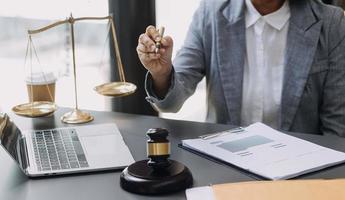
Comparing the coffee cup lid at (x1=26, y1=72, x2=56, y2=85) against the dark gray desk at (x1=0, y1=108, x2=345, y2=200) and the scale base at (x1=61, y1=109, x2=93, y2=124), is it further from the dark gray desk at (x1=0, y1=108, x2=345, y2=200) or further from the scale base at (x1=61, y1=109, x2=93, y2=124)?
the dark gray desk at (x1=0, y1=108, x2=345, y2=200)

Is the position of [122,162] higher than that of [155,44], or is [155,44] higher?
[155,44]

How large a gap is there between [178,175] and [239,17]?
0.74 metres

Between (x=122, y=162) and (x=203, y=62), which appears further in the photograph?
(x=203, y=62)

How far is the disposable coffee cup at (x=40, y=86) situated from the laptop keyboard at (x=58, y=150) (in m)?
0.20

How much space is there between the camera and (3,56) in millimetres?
1961

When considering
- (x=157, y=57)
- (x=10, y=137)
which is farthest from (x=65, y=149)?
(x=157, y=57)

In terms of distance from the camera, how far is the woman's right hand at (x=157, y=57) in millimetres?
1214

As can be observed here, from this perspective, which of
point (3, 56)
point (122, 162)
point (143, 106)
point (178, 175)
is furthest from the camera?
point (143, 106)

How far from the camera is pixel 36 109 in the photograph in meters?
1.33

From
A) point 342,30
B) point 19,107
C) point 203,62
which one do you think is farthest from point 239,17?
point 19,107

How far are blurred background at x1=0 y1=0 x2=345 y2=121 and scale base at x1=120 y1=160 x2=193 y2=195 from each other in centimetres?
94

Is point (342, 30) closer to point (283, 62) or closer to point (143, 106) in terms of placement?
point (283, 62)

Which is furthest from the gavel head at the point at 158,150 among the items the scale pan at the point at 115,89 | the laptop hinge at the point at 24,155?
the scale pan at the point at 115,89

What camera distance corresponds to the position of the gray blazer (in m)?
1.48
